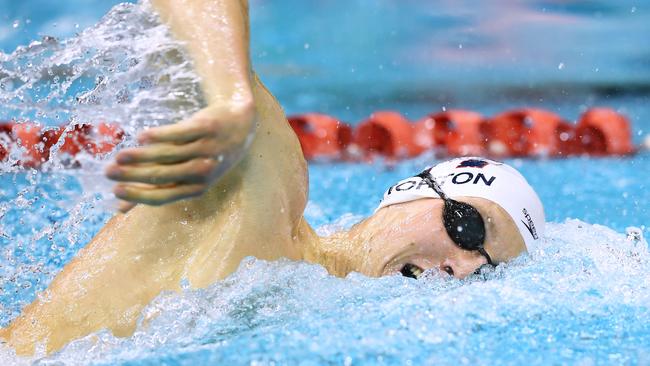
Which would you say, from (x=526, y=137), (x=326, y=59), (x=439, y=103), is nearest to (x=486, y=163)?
(x=526, y=137)

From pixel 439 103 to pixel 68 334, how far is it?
4719 mm

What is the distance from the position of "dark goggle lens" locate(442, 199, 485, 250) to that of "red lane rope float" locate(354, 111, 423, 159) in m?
2.73

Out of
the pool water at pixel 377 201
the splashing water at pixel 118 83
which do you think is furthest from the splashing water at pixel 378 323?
the splashing water at pixel 118 83

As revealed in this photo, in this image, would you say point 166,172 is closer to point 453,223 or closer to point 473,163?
point 453,223

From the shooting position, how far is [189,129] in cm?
102

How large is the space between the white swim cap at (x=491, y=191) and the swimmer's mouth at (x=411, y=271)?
157mm

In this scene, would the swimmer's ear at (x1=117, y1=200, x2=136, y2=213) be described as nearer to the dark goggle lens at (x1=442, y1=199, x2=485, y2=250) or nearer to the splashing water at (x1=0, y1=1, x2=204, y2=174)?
the splashing water at (x1=0, y1=1, x2=204, y2=174)

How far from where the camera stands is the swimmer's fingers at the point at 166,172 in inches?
Answer: 39.9

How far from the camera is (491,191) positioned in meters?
1.81

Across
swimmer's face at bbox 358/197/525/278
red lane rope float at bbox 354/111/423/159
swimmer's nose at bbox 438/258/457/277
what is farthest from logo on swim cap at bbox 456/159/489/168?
red lane rope float at bbox 354/111/423/159

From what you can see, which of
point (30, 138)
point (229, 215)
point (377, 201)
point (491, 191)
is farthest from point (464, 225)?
point (30, 138)

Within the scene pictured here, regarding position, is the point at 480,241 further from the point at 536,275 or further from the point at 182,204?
the point at 182,204

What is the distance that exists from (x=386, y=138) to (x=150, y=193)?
3.63 meters

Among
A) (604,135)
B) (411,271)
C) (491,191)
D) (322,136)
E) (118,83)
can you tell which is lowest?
(322,136)
